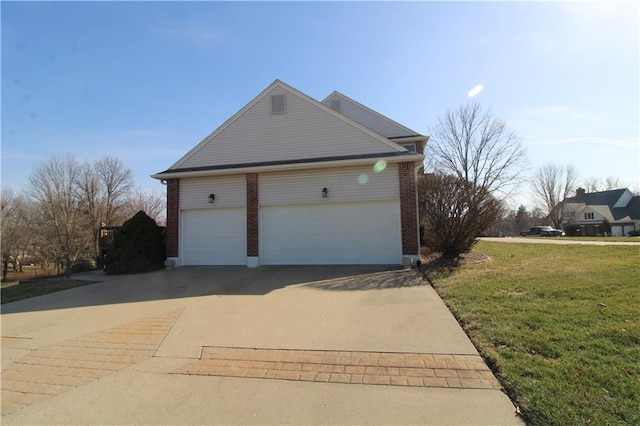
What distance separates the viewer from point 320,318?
5543 mm

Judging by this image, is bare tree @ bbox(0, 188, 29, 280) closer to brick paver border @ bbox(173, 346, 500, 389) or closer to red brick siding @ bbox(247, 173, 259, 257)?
red brick siding @ bbox(247, 173, 259, 257)

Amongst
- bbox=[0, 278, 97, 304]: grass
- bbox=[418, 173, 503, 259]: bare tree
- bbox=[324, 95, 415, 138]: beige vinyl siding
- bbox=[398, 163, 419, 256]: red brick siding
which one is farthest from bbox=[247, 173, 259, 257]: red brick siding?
bbox=[324, 95, 415, 138]: beige vinyl siding

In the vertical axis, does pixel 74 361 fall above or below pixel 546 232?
below

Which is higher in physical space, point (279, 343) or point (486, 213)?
point (486, 213)

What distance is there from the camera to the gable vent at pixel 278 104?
12.5 m

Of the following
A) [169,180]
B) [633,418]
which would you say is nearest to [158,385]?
[633,418]

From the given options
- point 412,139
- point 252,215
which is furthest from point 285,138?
point 412,139

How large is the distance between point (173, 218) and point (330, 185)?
236 inches

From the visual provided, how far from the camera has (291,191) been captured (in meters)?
11.8

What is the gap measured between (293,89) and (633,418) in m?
12.1

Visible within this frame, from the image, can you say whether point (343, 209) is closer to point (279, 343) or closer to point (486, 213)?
point (486, 213)

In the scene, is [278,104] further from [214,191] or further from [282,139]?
[214,191]

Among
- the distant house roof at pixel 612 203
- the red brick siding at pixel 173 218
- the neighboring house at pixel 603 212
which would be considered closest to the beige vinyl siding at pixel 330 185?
the red brick siding at pixel 173 218

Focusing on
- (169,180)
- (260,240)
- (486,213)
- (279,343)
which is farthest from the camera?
(169,180)
